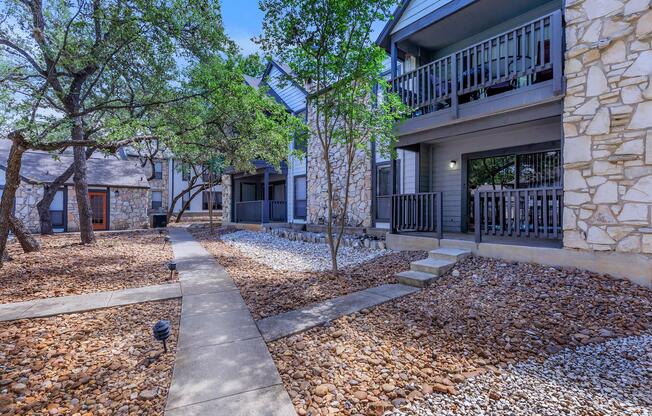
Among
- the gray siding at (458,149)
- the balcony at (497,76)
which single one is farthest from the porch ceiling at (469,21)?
the gray siding at (458,149)

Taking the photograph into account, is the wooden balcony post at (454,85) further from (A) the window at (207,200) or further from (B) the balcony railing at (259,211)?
(A) the window at (207,200)

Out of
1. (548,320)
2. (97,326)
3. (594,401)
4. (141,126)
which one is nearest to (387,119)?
(548,320)

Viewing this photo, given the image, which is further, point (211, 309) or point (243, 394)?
point (211, 309)

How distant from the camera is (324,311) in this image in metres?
4.06

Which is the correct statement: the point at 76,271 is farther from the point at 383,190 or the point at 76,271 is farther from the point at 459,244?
the point at 383,190

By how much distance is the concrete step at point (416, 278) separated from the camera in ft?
16.7

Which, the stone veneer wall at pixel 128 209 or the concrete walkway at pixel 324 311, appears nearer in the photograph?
the concrete walkway at pixel 324 311

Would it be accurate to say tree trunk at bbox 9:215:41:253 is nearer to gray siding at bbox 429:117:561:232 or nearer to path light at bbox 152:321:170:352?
path light at bbox 152:321:170:352

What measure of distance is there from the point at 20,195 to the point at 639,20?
21840 mm

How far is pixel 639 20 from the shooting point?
4.62 meters

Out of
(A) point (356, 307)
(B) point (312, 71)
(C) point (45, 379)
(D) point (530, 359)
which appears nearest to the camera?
(C) point (45, 379)

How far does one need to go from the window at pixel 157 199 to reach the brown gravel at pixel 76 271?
19243mm

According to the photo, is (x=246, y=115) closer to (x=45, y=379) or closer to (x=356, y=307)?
(x=356, y=307)

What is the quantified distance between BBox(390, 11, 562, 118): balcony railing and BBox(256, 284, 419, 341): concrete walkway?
4059 mm
